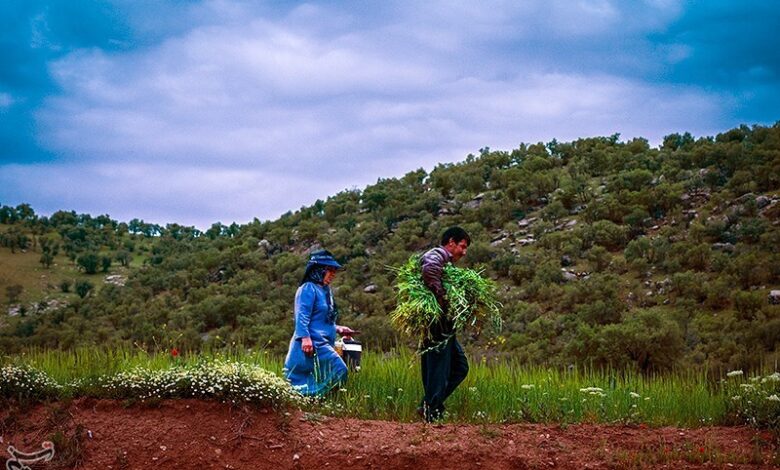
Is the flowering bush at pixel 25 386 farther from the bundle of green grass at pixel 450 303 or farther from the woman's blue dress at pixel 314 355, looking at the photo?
the bundle of green grass at pixel 450 303

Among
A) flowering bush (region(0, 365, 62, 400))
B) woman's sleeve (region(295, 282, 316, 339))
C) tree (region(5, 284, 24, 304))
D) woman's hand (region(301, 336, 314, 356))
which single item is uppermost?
woman's sleeve (region(295, 282, 316, 339))

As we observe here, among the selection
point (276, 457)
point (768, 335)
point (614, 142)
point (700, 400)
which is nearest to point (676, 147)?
point (614, 142)

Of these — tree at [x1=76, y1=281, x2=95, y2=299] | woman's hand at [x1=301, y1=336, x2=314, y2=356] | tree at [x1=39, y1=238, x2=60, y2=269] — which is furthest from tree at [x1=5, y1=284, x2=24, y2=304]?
woman's hand at [x1=301, y1=336, x2=314, y2=356]

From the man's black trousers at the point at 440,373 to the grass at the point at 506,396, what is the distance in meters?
0.37

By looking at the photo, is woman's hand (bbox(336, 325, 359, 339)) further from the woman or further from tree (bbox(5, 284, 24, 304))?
tree (bbox(5, 284, 24, 304))

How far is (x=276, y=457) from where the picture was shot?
775 cm

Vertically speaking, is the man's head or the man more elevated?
the man's head

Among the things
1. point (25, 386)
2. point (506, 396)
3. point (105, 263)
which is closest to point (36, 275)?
point (105, 263)

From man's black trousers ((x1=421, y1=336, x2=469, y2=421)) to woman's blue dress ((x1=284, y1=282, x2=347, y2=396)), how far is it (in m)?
1.21

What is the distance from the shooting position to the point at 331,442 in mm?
7883

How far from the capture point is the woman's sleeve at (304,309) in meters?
9.46

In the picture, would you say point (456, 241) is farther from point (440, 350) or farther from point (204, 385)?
point (204, 385)

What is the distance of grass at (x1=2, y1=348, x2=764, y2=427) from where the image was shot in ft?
30.0

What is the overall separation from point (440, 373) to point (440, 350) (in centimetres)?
25
